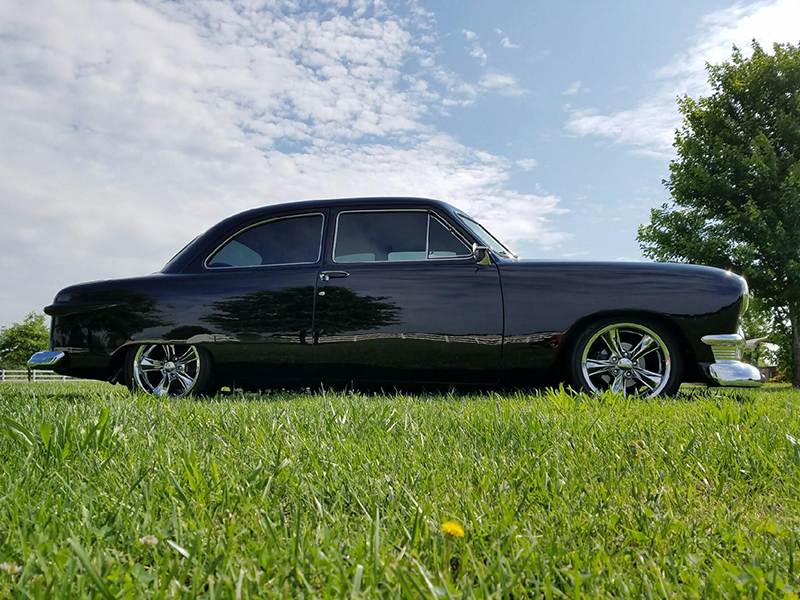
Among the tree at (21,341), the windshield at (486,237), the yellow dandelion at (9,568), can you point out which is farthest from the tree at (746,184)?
the tree at (21,341)

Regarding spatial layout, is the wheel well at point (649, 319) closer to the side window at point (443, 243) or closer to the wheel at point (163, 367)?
the side window at point (443, 243)

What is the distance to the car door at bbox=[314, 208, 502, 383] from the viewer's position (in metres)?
4.39

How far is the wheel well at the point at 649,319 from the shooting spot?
430cm

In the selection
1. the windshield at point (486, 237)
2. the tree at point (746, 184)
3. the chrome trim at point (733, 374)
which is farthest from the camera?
the tree at point (746, 184)

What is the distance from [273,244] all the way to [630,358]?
3.05 m

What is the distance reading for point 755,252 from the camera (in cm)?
1748

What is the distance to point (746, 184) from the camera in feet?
60.3

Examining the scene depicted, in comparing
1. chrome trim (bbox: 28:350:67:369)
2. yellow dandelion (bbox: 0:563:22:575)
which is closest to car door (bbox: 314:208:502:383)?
chrome trim (bbox: 28:350:67:369)

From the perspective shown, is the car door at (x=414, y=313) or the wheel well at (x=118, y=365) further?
the wheel well at (x=118, y=365)

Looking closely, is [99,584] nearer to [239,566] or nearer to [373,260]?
[239,566]

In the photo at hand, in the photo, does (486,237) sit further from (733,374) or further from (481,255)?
(733,374)

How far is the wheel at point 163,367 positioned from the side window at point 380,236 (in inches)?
58.7

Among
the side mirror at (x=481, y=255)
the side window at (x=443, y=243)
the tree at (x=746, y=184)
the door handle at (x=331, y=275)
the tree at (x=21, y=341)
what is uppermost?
the tree at (x=746, y=184)

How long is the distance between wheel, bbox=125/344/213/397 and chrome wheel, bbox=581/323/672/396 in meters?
3.10
